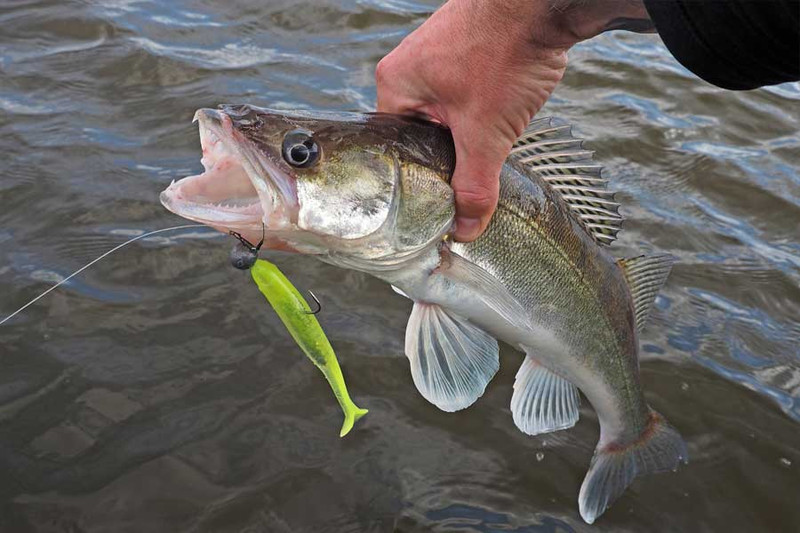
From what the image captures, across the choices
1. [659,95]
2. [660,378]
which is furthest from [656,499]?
[659,95]

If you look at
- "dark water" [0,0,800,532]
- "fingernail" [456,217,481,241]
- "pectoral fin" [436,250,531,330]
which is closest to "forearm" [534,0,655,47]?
"fingernail" [456,217,481,241]

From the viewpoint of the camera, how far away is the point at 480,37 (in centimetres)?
205

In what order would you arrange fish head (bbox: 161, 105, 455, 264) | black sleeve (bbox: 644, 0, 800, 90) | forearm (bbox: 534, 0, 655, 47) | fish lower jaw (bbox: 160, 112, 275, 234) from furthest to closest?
forearm (bbox: 534, 0, 655, 47)
fish head (bbox: 161, 105, 455, 264)
fish lower jaw (bbox: 160, 112, 275, 234)
black sleeve (bbox: 644, 0, 800, 90)

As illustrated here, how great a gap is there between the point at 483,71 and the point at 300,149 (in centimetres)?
53

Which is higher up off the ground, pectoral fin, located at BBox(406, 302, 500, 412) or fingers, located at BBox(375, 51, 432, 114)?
fingers, located at BBox(375, 51, 432, 114)

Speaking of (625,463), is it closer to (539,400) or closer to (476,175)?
(539,400)

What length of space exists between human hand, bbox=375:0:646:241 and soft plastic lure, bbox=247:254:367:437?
51 centimetres

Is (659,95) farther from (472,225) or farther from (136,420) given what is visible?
(136,420)

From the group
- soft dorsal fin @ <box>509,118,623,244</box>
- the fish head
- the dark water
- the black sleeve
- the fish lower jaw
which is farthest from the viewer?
the dark water

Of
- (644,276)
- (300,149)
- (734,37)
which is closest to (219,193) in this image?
(300,149)

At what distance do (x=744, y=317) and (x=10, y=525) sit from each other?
3.34m

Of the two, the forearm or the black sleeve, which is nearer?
the black sleeve

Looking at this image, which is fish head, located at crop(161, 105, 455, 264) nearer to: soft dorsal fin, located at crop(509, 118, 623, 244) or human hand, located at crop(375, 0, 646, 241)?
human hand, located at crop(375, 0, 646, 241)

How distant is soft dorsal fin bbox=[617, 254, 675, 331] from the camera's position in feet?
9.29
